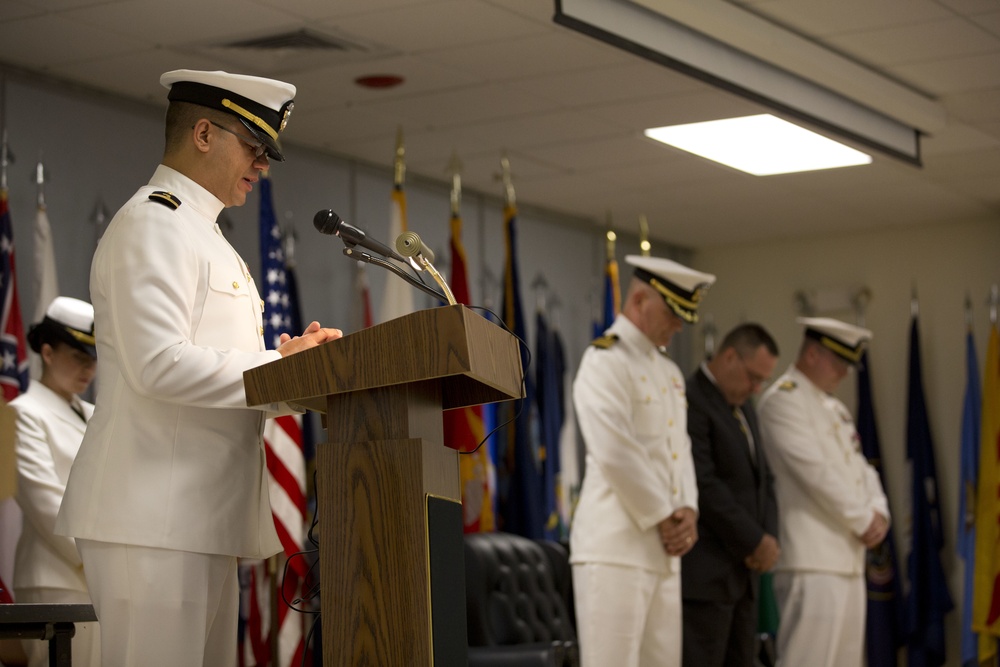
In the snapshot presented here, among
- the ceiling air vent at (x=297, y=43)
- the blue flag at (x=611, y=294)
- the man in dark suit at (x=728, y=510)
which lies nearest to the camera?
the ceiling air vent at (x=297, y=43)

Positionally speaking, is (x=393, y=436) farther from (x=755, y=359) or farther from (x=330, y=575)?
(x=755, y=359)

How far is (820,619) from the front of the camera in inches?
223

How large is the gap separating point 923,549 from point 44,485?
5.42m

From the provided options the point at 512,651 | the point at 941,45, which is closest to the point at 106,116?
the point at 512,651

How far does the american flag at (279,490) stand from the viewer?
5.10m

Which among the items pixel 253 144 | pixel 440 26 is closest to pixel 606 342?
pixel 440 26

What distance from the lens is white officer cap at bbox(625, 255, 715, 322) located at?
4.77m

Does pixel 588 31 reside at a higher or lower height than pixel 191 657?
higher

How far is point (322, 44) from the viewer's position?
4.57 meters

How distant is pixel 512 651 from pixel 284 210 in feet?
8.27

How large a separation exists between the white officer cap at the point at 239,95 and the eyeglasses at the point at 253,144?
12mm

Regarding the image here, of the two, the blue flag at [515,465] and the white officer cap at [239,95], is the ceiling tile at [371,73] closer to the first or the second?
the blue flag at [515,465]

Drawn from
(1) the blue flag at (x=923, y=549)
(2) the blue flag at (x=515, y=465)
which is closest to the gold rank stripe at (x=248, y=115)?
(2) the blue flag at (x=515, y=465)

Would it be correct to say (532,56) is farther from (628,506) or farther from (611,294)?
(611,294)
